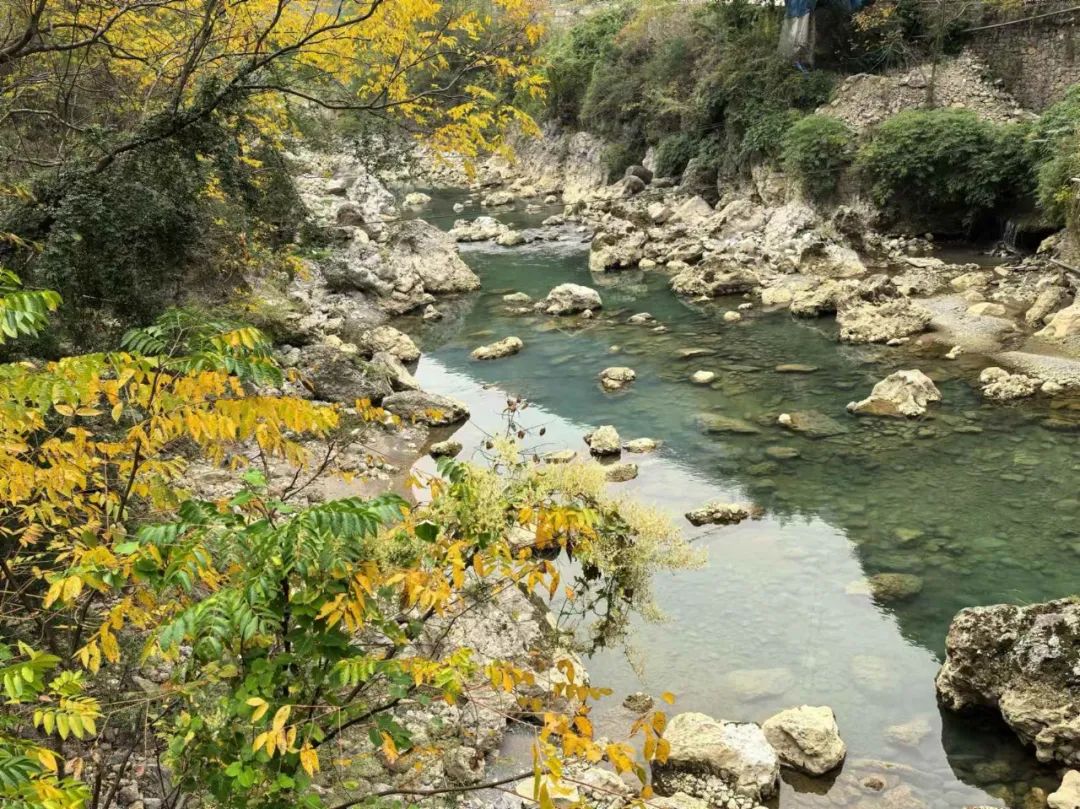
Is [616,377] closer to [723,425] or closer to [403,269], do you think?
[723,425]

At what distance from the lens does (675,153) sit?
32.2 meters

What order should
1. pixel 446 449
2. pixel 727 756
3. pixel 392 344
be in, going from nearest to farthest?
pixel 727 756
pixel 446 449
pixel 392 344

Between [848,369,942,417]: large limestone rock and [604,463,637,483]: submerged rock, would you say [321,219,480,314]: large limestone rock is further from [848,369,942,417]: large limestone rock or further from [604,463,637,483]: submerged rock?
[848,369,942,417]: large limestone rock

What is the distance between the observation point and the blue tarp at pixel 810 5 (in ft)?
89.5

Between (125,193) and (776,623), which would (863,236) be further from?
(125,193)

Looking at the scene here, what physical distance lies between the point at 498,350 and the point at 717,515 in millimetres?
8726

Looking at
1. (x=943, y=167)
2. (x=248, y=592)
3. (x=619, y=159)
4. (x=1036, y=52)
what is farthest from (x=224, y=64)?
(x=619, y=159)

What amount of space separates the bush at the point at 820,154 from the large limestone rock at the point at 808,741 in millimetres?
21198

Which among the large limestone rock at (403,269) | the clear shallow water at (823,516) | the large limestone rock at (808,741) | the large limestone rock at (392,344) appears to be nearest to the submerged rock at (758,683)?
the clear shallow water at (823,516)

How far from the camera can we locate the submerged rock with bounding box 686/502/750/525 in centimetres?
1043

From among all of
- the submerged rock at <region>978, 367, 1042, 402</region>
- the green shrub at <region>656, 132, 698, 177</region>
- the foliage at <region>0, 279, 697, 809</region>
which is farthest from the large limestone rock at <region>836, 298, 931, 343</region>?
the green shrub at <region>656, 132, 698, 177</region>

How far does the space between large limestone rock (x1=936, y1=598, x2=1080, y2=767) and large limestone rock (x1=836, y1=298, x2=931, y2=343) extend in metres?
11.0

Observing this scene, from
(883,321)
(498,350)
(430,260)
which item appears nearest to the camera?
(883,321)

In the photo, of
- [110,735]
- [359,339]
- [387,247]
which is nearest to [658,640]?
[110,735]
